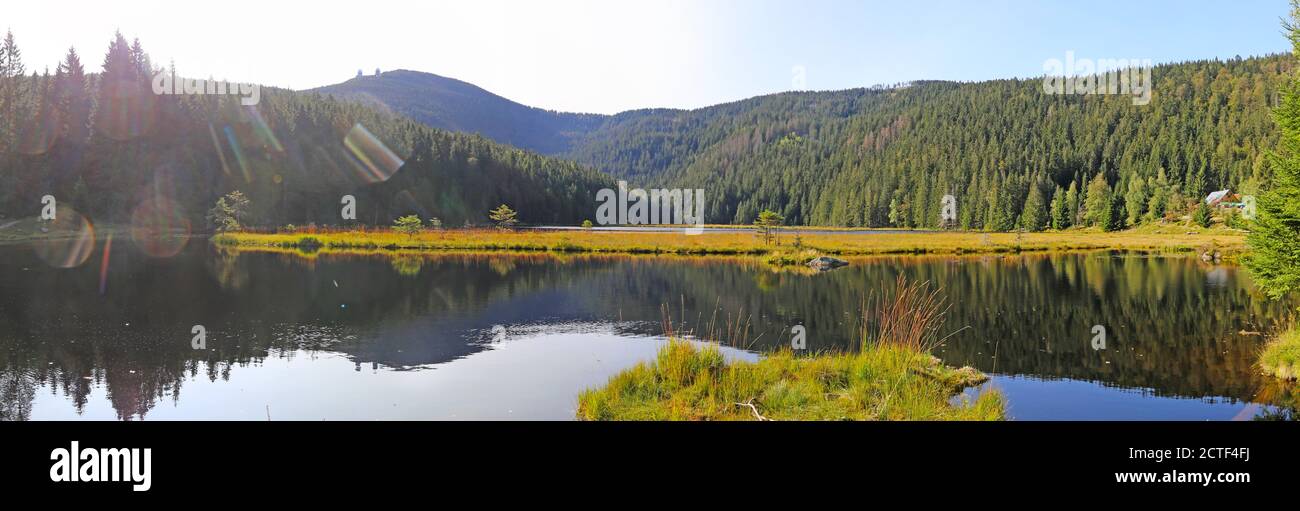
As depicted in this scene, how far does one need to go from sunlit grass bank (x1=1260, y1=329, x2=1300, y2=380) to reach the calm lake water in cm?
59

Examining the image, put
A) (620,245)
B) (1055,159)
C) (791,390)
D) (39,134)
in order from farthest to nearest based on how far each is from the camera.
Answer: (1055,159), (39,134), (620,245), (791,390)

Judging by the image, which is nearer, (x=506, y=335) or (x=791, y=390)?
(x=791, y=390)

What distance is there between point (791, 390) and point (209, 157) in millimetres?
106611

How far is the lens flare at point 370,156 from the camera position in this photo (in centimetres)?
10925

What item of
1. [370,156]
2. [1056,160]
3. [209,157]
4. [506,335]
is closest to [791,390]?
[506,335]

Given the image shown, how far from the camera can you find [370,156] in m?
113

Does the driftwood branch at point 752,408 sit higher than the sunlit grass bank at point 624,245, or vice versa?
the sunlit grass bank at point 624,245

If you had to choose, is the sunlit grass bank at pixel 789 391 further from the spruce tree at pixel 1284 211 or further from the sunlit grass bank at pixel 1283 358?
the spruce tree at pixel 1284 211

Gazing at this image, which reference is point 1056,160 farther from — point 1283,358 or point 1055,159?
point 1283,358

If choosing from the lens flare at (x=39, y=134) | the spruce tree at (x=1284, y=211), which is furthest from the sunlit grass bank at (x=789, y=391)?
the lens flare at (x=39, y=134)

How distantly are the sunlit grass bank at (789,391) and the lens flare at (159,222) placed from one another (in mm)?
72530

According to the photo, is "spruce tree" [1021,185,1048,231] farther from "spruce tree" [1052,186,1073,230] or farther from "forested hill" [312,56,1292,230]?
"spruce tree" [1052,186,1073,230]
